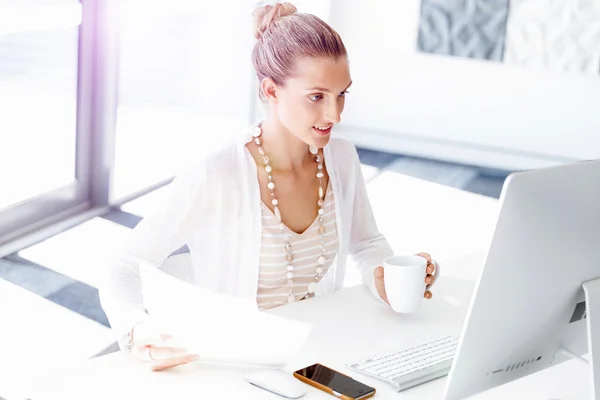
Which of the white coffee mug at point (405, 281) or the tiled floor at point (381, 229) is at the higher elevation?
the white coffee mug at point (405, 281)

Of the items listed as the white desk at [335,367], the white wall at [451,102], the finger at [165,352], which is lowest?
the white wall at [451,102]

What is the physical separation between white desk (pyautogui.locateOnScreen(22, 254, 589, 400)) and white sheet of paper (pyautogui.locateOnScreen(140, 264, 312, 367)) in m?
0.03

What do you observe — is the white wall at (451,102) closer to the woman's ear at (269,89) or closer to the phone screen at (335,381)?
the woman's ear at (269,89)

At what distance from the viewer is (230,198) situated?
6.68 feet

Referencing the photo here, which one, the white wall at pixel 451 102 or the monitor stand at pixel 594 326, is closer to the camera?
the monitor stand at pixel 594 326

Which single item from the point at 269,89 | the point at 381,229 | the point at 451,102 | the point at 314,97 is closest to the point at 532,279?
the point at 314,97

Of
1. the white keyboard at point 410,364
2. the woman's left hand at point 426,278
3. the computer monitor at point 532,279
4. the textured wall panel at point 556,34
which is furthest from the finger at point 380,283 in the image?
the textured wall panel at point 556,34

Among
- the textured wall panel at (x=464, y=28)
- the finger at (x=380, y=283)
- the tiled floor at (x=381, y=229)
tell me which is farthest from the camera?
the textured wall panel at (x=464, y=28)

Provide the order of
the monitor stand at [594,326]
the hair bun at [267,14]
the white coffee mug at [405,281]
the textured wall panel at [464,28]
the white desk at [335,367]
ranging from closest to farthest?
the monitor stand at [594,326], the white desk at [335,367], the white coffee mug at [405,281], the hair bun at [267,14], the textured wall panel at [464,28]

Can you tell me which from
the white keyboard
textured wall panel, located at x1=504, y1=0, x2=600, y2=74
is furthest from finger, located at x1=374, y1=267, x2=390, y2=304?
textured wall panel, located at x1=504, y1=0, x2=600, y2=74

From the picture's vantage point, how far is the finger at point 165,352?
1.56m

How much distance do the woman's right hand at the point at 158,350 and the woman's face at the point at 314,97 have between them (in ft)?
2.02

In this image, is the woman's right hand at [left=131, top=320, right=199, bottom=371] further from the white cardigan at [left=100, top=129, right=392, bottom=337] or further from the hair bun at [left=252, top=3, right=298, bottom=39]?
the hair bun at [left=252, top=3, right=298, bottom=39]

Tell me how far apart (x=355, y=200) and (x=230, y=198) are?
374mm
